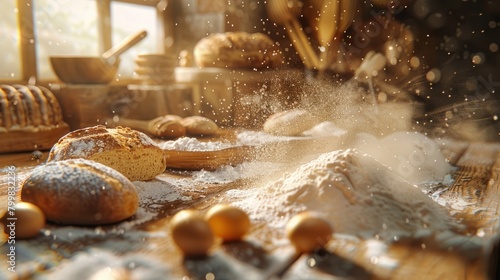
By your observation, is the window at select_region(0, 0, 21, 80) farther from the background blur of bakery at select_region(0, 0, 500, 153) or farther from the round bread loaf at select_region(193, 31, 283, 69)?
the round bread loaf at select_region(193, 31, 283, 69)

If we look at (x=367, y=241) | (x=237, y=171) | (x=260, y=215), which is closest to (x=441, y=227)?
(x=367, y=241)

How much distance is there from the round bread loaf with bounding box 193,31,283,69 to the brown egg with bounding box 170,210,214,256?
2.09 m

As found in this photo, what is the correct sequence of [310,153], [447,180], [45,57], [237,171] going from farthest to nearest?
[45,57] < [310,153] < [237,171] < [447,180]

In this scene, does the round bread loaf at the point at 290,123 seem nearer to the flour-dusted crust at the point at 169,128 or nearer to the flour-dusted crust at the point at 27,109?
the flour-dusted crust at the point at 169,128

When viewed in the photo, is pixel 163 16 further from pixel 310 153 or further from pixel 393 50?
pixel 310 153

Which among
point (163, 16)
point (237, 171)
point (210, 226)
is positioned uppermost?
point (163, 16)

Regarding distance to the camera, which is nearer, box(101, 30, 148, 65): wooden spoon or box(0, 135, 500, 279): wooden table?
box(0, 135, 500, 279): wooden table

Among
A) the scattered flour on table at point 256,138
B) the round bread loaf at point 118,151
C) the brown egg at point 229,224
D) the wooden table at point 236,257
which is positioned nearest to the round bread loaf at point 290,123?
the scattered flour on table at point 256,138

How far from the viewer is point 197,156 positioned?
6.26 feet

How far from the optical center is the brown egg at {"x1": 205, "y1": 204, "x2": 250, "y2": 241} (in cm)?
104

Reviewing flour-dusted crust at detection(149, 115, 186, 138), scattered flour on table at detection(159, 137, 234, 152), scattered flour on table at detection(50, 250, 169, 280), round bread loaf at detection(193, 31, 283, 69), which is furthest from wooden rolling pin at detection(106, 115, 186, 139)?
scattered flour on table at detection(50, 250, 169, 280)

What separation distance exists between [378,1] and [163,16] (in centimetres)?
178

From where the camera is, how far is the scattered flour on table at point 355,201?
113cm

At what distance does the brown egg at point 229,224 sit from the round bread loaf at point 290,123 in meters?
1.29
